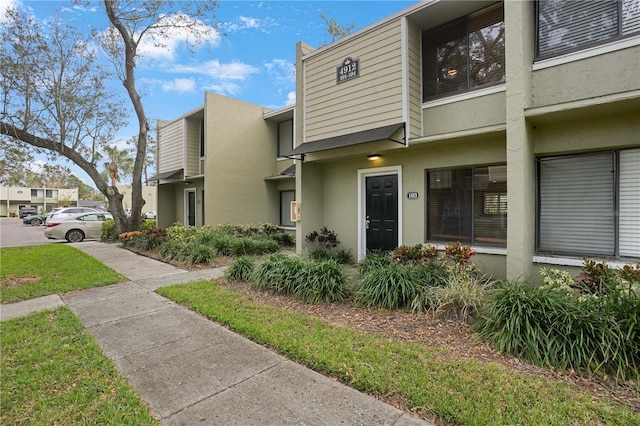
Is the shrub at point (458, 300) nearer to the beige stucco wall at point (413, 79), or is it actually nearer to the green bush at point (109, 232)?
the beige stucco wall at point (413, 79)

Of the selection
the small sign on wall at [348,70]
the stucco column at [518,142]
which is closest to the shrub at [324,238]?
the small sign on wall at [348,70]

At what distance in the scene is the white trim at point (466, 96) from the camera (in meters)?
6.00

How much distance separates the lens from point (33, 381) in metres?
3.08

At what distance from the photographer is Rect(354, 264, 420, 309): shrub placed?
498 centimetres

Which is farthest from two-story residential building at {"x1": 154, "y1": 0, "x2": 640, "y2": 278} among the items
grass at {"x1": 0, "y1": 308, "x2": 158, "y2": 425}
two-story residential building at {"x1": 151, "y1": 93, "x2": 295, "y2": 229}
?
grass at {"x1": 0, "y1": 308, "x2": 158, "y2": 425}

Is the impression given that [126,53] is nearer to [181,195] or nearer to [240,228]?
[181,195]

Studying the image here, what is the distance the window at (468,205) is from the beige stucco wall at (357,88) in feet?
5.99

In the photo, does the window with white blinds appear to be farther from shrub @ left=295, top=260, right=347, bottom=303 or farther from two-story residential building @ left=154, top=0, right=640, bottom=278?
shrub @ left=295, top=260, right=347, bottom=303

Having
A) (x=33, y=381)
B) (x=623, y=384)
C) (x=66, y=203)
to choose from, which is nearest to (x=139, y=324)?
(x=33, y=381)

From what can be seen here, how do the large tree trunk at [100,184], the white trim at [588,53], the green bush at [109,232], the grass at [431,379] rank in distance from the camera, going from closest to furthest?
1. the grass at [431,379]
2. the white trim at [588,53]
3. the large tree trunk at [100,184]
4. the green bush at [109,232]

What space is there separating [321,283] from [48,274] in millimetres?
7426

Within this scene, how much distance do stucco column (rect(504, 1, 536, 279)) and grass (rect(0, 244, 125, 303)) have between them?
8.31 metres

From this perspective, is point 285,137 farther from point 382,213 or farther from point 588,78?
point 588,78

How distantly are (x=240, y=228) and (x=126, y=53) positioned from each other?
30.2 feet
